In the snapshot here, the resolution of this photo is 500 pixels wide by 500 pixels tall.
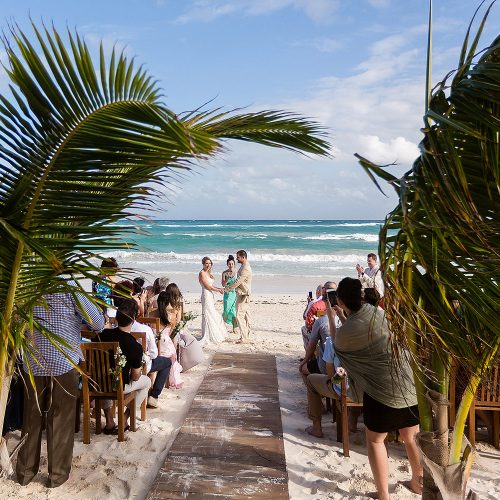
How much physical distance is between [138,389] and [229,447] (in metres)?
1.16

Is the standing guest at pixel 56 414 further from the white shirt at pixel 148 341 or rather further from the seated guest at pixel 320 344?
the seated guest at pixel 320 344

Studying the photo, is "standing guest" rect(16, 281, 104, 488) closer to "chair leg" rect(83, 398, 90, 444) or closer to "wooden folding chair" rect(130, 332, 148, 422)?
"chair leg" rect(83, 398, 90, 444)

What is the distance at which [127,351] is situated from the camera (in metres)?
4.91

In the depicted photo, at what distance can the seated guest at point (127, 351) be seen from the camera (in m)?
4.92

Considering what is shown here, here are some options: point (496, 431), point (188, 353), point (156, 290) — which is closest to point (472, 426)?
point (496, 431)

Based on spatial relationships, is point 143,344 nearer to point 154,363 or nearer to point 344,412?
point 154,363

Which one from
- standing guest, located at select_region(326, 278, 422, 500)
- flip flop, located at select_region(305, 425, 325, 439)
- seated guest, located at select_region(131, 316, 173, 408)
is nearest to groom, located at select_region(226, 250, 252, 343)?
seated guest, located at select_region(131, 316, 173, 408)

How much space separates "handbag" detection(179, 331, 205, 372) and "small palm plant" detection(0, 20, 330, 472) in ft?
17.1

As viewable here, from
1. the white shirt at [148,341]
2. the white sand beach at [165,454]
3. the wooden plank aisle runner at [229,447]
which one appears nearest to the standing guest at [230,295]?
the wooden plank aisle runner at [229,447]

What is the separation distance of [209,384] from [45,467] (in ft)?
8.77

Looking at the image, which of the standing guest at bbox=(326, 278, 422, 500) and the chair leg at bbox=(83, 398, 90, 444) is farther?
the chair leg at bbox=(83, 398, 90, 444)

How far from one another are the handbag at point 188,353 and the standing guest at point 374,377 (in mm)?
4065

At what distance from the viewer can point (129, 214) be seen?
2068 millimetres

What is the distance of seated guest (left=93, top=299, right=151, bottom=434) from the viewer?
194 inches
